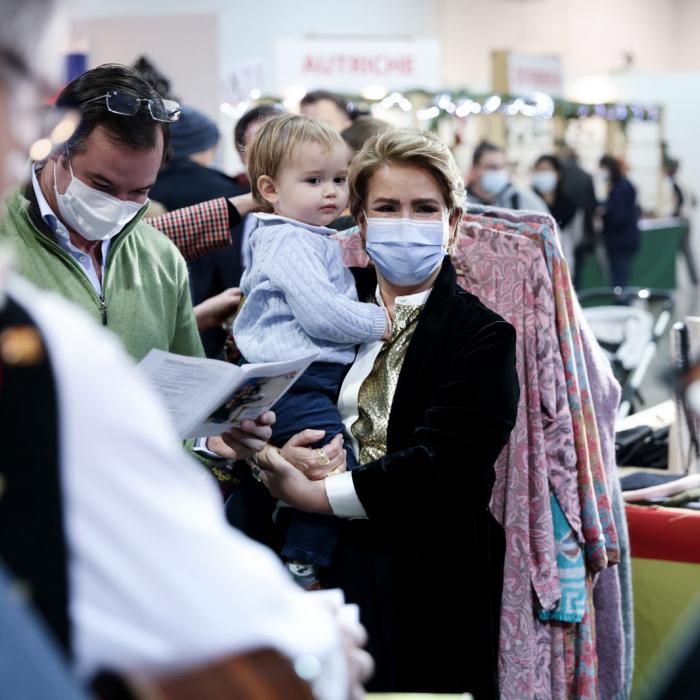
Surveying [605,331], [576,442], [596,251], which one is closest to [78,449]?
[576,442]

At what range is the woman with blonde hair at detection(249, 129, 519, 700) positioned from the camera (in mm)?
2242

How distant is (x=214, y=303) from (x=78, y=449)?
202cm

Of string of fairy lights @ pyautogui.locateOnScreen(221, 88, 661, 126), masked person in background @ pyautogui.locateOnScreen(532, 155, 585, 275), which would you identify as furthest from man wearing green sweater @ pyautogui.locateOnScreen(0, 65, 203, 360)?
masked person in background @ pyautogui.locateOnScreen(532, 155, 585, 275)

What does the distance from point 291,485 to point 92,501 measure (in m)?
1.38

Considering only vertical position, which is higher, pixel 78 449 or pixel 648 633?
pixel 78 449

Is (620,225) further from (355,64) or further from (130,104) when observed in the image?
(130,104)

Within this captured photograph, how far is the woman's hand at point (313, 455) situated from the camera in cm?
232

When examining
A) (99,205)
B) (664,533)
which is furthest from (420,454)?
(664,533)

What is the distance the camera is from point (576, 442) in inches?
104

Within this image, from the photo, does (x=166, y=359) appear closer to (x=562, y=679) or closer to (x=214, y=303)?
(x=214, y=303)

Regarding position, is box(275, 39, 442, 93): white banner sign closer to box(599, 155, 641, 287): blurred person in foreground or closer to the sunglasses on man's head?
box(599, 155, 641, 287): blurred person in foreground

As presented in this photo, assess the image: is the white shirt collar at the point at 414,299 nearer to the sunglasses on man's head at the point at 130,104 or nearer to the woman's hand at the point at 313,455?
the woman's hand at the point at 313,455

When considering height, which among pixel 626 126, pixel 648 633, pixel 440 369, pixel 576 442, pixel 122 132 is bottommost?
pixel 648 633

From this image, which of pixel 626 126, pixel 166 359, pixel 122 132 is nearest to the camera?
pixel 166 359
